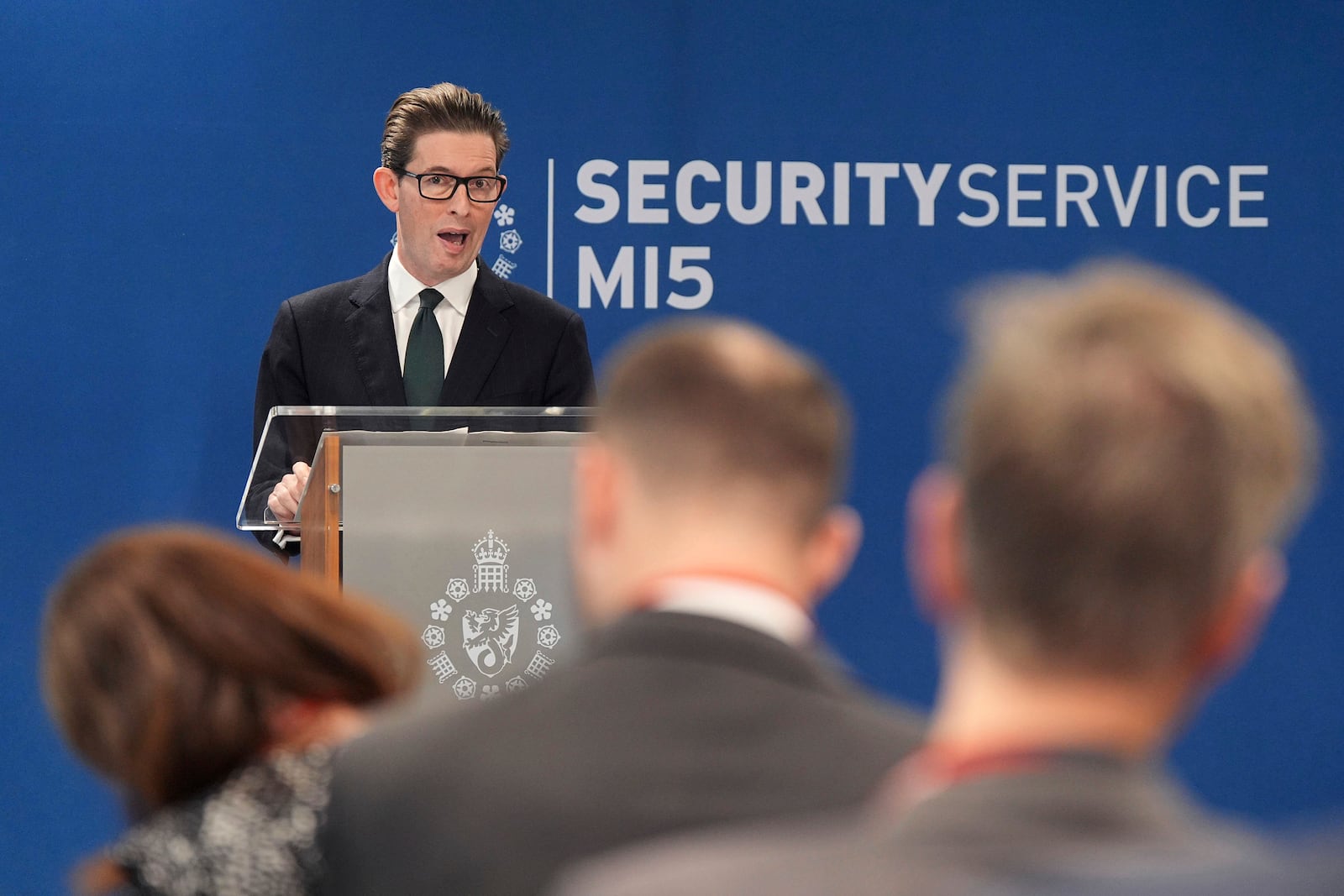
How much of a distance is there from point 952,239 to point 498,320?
1651 millimetres

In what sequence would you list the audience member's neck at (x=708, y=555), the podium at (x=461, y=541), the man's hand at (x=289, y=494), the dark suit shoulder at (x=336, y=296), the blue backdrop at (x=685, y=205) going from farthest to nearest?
1. the blue backdrop at (x=685, y=205)
2. the dark suit shoulder at (x=336, y=296)
3. the man's hand at (x=289, y=494)
4. the podium at (x=461, y=541)
5. the audience member's neck at (x=708, y=555)

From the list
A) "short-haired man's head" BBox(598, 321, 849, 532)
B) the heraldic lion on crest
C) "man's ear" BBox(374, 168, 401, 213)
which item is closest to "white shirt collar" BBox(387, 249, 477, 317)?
"man's ear" BBox(374, 168, 401, 213)

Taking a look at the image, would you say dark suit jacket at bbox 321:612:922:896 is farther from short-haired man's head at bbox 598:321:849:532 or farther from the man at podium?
the man at podium

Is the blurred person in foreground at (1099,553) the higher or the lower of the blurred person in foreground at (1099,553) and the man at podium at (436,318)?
the lower

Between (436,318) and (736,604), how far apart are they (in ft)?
8.30

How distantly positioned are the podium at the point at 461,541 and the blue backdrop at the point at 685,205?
209cm

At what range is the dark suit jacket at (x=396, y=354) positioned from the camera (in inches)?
138

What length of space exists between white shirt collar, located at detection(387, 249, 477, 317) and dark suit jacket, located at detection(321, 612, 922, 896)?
251 cm

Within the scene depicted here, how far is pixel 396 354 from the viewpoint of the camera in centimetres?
358

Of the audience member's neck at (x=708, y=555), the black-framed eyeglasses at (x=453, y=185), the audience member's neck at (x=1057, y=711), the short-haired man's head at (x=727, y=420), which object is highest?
the black-framed eyeglasses at (x=453, y=185)

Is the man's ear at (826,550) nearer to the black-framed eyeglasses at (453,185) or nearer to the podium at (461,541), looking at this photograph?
the podium at (461,541)

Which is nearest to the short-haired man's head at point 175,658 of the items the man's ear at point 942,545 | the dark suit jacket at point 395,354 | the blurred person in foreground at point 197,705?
the blurred person in foreground at point 197,705

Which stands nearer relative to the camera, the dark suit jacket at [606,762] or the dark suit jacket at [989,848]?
the dark suit jacket at [989,848]

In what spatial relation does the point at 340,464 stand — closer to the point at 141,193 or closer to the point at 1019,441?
the point at 1019,441
